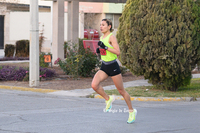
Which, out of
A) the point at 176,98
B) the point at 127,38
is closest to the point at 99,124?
the point at 176,98

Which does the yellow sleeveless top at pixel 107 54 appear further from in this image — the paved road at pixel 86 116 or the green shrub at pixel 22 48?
the green shrub at pixel 22 48

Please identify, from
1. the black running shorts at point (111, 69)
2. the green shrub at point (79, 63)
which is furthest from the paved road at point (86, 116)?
the green shrub at point (79, 63)

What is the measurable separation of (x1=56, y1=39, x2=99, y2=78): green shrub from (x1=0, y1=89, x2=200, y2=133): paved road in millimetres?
4703

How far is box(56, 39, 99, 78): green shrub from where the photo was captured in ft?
50.7

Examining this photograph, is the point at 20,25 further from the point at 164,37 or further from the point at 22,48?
the point at 164,37

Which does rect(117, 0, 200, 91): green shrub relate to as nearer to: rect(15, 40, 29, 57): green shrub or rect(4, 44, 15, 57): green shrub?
rect(15, 40, 29, 57): green shrub

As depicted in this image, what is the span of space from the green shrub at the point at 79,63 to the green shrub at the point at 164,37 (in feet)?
14.4

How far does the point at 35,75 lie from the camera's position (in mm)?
12969

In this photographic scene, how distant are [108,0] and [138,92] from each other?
1168 centimetres

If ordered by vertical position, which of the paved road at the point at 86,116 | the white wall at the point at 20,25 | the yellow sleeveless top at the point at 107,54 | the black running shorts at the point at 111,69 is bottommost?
the paved road at the point at 86,116

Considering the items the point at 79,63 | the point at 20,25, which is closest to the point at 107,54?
the point at 79,63

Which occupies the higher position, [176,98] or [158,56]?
[158,56]

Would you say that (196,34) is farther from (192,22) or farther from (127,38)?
(127,38)

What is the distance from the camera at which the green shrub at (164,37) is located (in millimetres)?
10766
